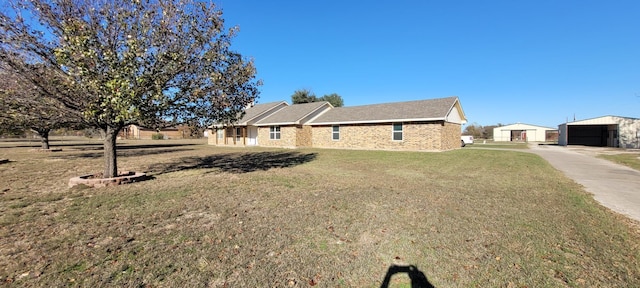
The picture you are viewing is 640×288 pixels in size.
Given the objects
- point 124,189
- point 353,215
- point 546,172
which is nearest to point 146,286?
point 353,215

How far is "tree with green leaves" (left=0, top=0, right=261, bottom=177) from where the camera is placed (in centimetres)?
649

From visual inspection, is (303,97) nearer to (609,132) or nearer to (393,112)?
(393,112)

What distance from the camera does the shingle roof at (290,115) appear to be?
25828 millimetres

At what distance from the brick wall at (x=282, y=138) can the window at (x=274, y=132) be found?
309 millimetres

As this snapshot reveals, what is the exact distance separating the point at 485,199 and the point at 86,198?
365 inches

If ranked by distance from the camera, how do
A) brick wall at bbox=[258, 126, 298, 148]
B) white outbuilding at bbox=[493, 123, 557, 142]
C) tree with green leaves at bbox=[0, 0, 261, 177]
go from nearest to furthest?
tree with green leaves at bbox=[0, 0, 261, 177], brick wall at bbox=[258, 126, 298, 148], white outbuilding at bbox=[493, 123, 557, 142]

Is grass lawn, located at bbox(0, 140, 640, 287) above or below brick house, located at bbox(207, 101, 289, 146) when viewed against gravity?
below

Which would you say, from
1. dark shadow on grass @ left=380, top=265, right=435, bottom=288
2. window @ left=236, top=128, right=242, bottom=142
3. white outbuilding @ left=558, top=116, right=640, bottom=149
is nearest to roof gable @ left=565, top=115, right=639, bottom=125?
white outbuilding @ left=558, top=116, right=640, bottom=149

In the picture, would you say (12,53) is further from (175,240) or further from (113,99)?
(175,240)

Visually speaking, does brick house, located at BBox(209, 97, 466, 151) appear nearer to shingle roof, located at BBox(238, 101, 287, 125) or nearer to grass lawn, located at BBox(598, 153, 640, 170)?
shingle roof, located at BBox(238, 101, 287, 125)

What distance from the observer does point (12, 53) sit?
22.6 feet

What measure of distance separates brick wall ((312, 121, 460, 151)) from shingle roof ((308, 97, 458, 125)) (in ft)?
1.71

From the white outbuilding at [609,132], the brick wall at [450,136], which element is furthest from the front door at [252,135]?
the white outbuilding at [609,132]

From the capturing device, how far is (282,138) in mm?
26484
